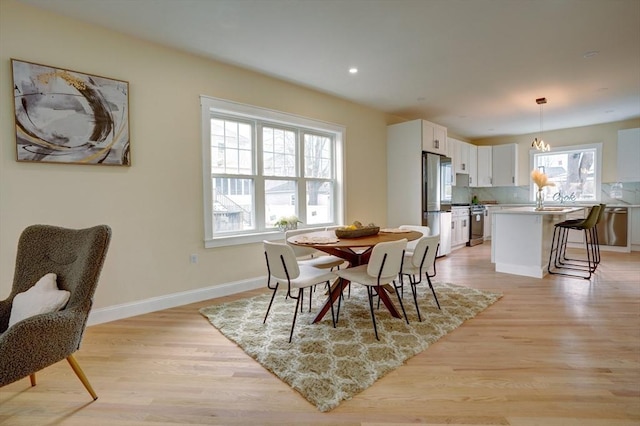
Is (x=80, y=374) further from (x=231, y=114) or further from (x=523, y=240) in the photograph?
(x=523, y=240)

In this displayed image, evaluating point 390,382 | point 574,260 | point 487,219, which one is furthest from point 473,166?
point 390,382

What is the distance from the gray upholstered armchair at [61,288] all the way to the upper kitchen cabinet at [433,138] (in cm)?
499

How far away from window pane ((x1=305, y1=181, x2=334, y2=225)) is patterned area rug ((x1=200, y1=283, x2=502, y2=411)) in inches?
56.9

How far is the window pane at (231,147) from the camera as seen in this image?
12.4 feet

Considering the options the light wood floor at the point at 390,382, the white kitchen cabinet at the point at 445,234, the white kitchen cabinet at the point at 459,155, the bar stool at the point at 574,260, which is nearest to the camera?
the light wood floor at the point at 390,382

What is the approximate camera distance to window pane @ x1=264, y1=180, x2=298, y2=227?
14.0 ft

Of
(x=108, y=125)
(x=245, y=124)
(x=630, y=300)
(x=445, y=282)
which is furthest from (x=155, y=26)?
(x=630, y=300)

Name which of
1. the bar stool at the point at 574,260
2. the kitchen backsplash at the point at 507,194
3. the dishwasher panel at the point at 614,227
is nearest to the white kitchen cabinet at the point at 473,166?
the kitchen backsplash at the point at 507,194

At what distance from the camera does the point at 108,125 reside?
289 cm

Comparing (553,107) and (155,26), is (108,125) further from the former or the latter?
(553,107)

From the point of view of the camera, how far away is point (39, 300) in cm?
172

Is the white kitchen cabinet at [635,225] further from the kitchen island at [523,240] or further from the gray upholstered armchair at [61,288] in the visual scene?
the gray upholstered armchair at [61,288]

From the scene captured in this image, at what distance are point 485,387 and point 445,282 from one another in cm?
238

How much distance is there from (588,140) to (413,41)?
622 centimetres
